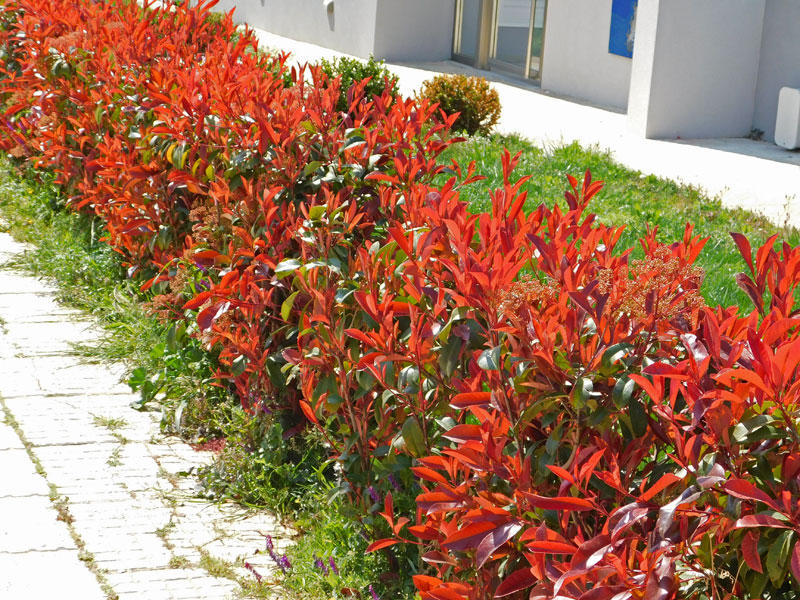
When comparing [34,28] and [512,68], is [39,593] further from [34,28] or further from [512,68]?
[512,68]

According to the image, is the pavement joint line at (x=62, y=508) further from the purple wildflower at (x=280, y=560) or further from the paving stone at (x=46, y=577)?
the purple wildflower at (x=280, y=560)

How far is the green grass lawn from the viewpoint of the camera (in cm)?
630

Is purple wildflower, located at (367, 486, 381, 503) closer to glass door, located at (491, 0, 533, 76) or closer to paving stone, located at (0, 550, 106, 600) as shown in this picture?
paving stone, located at (0, 550, 106, 600)

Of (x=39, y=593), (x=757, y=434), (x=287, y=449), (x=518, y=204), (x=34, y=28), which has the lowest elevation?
(x=39, y=593)

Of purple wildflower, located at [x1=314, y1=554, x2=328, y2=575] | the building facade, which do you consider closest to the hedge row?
purple wildflower, located at [x1=314, y1=554, x2=328, y2=575]

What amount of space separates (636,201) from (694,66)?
15.2ft

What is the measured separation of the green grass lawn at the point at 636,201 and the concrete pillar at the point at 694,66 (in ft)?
7.25

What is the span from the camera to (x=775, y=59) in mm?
11836

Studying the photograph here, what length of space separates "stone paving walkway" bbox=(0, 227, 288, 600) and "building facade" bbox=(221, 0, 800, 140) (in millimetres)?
8678

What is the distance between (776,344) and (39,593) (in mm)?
2321

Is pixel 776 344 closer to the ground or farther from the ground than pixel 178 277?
farther from the ground

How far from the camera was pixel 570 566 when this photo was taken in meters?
1.80

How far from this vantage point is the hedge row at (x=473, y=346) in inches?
69.9

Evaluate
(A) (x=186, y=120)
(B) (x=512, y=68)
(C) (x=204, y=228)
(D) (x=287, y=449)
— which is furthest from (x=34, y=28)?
(B) (x=512, y=68)
